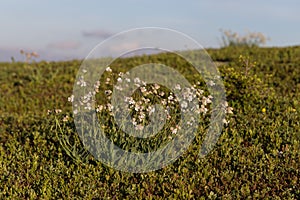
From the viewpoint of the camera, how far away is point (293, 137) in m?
7.46

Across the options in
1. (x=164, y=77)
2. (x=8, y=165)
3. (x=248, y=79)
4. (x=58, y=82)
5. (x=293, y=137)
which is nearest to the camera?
(x=8, y=165)

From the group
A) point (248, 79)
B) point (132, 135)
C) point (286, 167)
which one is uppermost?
point (248, 79)

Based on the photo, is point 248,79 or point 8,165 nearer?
point 8,165

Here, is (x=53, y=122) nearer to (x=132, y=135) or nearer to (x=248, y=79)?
(x=132, y=135)

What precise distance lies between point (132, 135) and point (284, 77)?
27.1 ft

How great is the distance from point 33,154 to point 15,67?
1143 cm

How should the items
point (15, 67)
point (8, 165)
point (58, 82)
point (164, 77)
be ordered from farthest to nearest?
point (15, 67)
point (58, 82)
point (164, 77)
point (8, 165)

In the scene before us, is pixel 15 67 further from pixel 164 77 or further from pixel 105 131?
pixel 105 131

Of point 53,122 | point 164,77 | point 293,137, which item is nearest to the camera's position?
point 293,137

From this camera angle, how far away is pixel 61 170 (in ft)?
21.3

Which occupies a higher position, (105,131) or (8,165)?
(105,131)

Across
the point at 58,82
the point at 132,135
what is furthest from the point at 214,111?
the point at 58,82

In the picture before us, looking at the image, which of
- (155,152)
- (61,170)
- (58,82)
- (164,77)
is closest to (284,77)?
(164,77)

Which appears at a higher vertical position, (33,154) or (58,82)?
(58,82)
